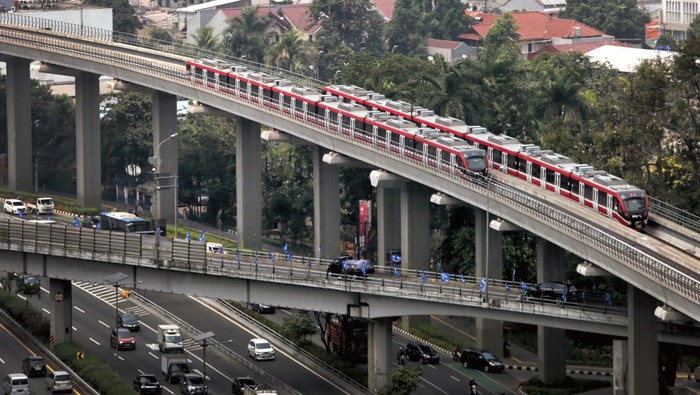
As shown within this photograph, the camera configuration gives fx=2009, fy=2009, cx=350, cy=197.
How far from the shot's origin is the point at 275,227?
19388cm

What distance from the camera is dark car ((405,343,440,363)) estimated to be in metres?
146

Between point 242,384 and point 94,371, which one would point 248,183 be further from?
point 242,384

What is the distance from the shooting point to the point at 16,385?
134750 mm

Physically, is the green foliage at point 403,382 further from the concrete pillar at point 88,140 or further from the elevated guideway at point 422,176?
the concrete pillar at point 88,140

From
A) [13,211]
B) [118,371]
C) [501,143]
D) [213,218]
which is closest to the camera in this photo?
[118,371]

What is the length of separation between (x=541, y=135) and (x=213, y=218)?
40388mm

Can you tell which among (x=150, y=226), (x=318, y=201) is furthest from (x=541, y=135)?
(x=150, y=226)

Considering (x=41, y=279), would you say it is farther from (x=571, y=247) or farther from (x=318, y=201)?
(x=571, y=247)

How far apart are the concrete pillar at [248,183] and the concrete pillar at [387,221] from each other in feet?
62.3

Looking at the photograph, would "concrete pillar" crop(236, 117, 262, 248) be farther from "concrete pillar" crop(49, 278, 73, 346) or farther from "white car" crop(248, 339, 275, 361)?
"concrete pillar" crop(49, 278, 73, 346)

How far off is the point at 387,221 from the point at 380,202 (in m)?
1.63

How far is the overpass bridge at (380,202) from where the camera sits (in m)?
126

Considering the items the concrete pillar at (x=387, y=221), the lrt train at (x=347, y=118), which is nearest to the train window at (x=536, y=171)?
the lrt train at (x=347, y=118)

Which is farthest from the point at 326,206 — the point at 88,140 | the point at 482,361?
the point at 88,140
